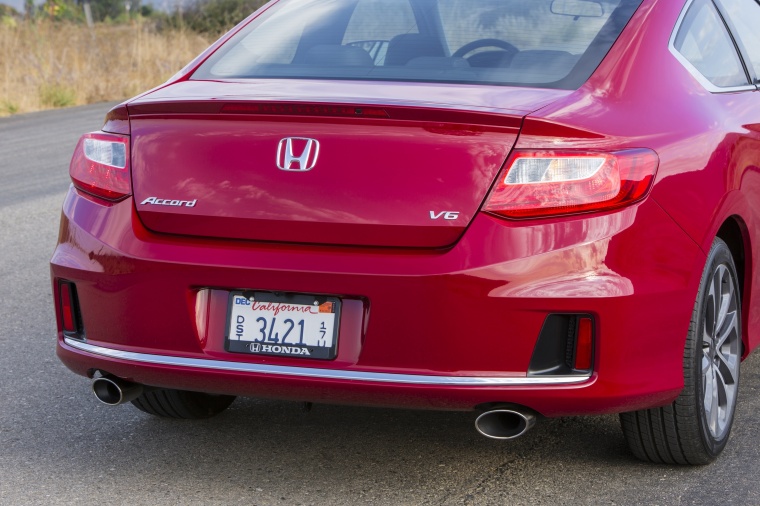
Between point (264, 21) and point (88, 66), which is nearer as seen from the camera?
point (264, 21)

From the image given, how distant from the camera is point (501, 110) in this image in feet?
10.7

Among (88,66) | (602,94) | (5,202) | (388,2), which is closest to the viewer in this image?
(602,94)

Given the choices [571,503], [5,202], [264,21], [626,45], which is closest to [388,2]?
[264,21]

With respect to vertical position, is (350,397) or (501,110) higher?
(501,110)

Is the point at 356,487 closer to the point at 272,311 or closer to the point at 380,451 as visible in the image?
the point at 380,451

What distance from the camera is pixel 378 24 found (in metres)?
4.14

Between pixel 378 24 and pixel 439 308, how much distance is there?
1.36m

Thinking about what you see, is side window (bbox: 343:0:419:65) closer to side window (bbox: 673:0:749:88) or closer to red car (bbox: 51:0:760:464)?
red car (bbox: 51:0:760:464)

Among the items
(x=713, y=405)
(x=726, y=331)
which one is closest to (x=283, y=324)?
(x=713, y=405)

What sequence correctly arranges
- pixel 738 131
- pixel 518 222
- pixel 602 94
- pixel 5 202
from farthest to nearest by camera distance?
1. pixel 5 202
2. pixel 738 131
3. pixel 602 94
4. pixel 518 222

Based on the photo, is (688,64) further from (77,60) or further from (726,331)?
(77,60)

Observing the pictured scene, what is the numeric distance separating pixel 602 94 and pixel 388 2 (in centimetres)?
112

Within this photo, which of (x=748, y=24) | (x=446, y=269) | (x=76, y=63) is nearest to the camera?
(x=446, y=269)

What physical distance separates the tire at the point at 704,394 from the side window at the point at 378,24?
1220 millimetres
